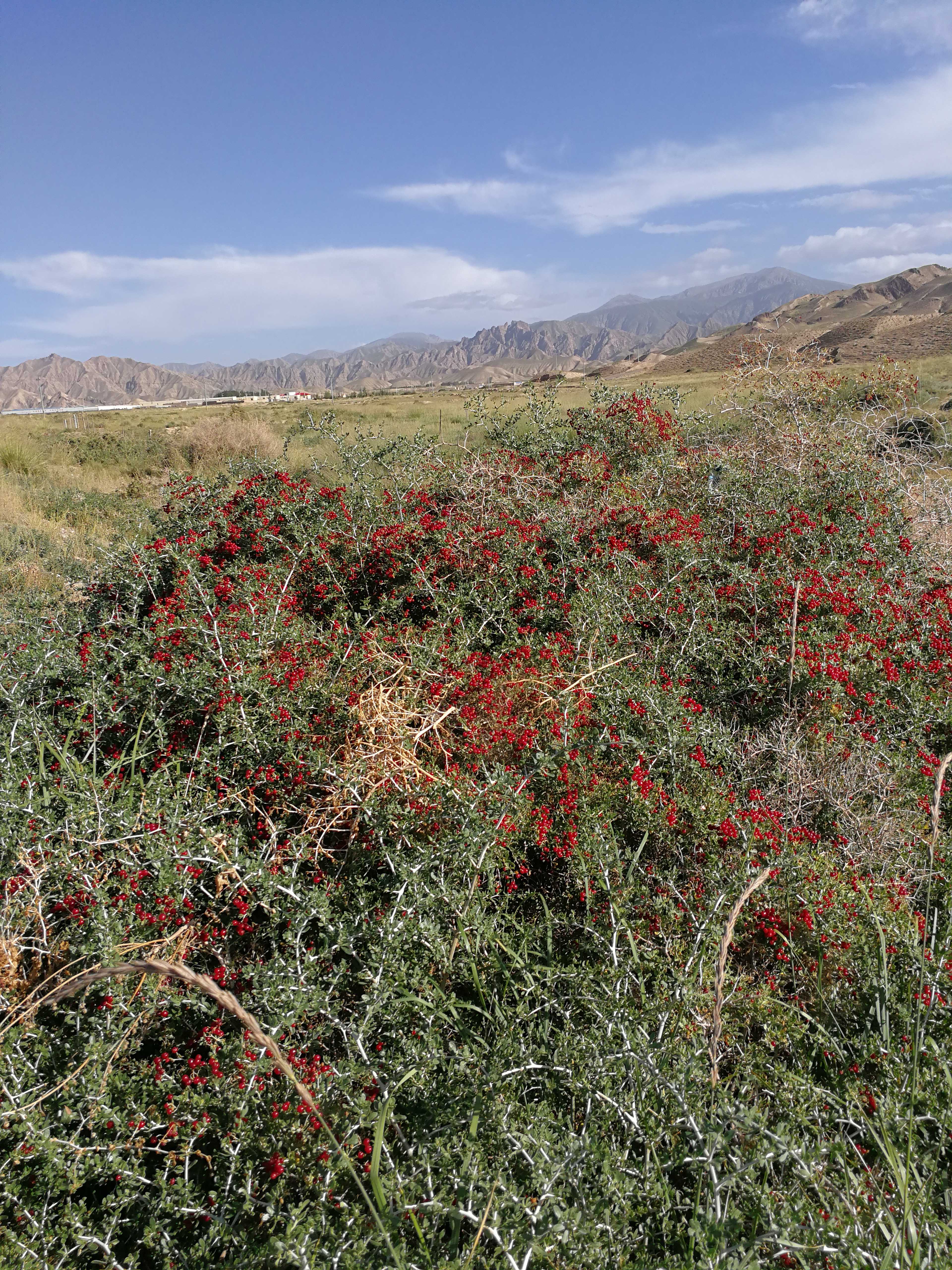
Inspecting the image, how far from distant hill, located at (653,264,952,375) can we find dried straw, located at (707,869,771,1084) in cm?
1033

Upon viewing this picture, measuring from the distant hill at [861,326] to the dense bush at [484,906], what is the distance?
8.03 metres

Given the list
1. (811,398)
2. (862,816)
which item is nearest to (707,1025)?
(862,816)

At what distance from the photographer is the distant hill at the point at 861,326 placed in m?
29.5

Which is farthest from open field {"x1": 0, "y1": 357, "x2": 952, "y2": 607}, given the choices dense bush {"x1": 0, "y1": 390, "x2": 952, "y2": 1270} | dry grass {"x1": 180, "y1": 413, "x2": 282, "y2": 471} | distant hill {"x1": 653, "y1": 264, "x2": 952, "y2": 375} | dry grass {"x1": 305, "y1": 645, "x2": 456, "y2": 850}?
distant hill {"x1": 653, "y1": 264, "x2": 952, "y2": 375}

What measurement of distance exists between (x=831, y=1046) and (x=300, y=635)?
3171 mm

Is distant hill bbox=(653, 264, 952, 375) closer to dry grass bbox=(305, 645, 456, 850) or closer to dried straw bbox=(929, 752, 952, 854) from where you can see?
dry grass bbox=(305, 645, 456, 850)

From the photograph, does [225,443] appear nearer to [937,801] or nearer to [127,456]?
[127,456]

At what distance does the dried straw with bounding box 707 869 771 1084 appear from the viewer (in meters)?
1.26

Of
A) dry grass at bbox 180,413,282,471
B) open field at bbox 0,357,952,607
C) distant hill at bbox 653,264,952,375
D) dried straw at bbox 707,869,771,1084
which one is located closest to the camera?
dried straw at bbox 707,869,771,1084

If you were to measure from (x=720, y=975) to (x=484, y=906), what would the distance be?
1419mm

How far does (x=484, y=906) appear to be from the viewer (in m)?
2.62

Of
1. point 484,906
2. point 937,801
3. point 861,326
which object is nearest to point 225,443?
point 484,906

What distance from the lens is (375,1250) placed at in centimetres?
163

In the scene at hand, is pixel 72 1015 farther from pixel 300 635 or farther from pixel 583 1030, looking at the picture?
pixel 300 635
